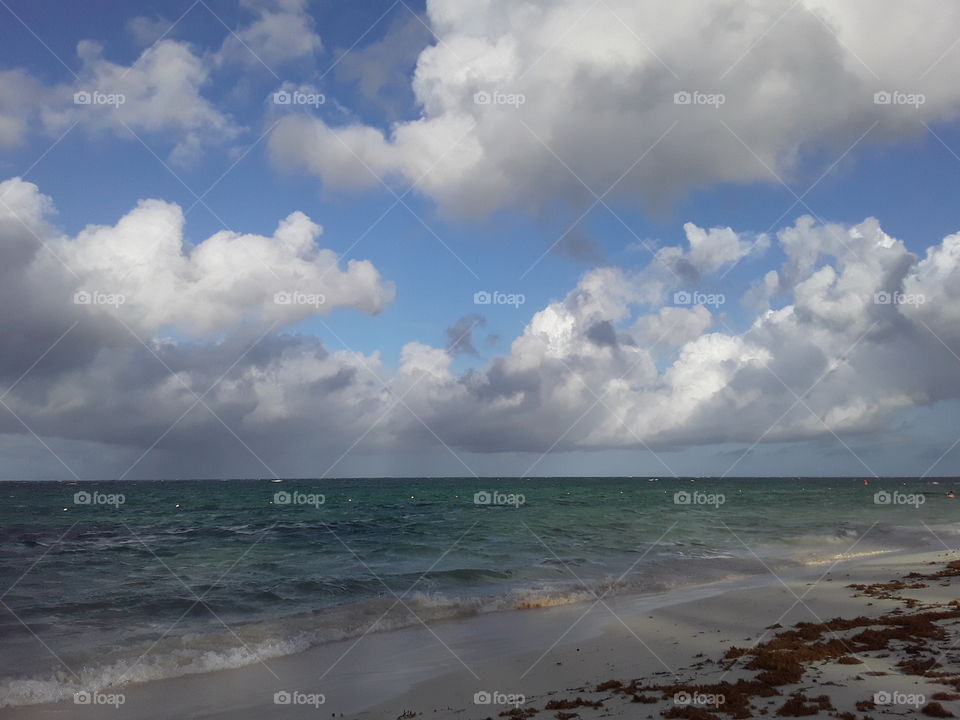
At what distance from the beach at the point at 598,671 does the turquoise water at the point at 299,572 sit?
173 centimetres

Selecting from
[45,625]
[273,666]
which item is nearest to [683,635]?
[273,666]

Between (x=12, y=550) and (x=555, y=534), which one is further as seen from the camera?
(x=555, y=534)

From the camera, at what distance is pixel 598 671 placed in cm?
1383

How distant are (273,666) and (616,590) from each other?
1370 cm

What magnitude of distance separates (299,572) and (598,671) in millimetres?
18171

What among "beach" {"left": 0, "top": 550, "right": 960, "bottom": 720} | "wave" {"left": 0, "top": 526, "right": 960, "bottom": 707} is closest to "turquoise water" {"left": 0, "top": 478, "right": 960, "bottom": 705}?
"wave" {"left": 0, "top": 526, "right": 960, "bottom": 707}

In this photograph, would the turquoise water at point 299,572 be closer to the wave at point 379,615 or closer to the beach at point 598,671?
the wave at point 379,615

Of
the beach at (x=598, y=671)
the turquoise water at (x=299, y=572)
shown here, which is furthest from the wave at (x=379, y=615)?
the beach at (x=598, y=671)

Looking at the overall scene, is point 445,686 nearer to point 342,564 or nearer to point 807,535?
point 342,564

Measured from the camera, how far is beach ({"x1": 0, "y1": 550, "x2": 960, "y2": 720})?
10.6 meters

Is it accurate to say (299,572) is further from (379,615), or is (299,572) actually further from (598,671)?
(598,671)

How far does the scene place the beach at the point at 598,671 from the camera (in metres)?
10.6

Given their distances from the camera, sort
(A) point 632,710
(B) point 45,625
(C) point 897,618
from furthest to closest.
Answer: (B) point 45,625, (C) point 897,618, (A) point 632,710

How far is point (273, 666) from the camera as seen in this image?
15883 mm
